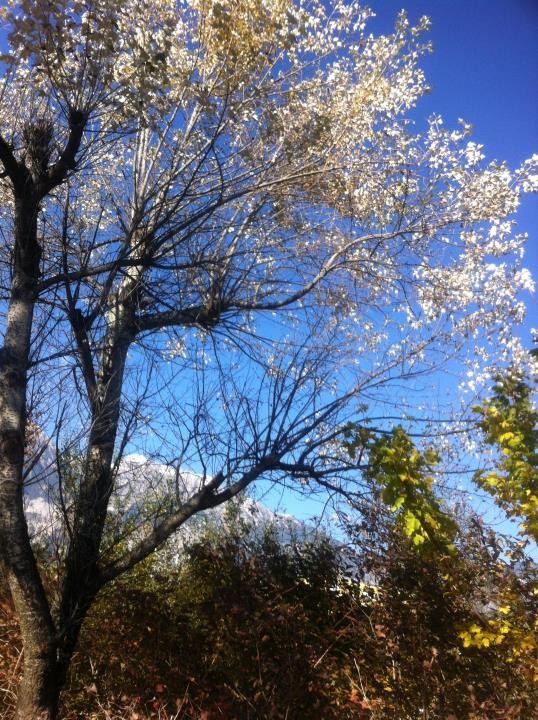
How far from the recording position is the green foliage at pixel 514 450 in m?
3.85

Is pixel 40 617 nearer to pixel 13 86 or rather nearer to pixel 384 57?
pixel 13 86

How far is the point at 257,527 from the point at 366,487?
6.55 ft

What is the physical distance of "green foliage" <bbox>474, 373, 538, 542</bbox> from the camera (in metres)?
3.85

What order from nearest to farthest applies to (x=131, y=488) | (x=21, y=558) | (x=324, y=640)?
1. (x=21, y=558)
2. (x=324, y=640)
3. (x=131, y=488)

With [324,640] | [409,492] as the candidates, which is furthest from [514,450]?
[324,640]

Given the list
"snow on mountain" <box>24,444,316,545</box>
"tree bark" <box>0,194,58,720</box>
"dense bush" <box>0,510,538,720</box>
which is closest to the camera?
"dense bush" <box>0,510,538,720</box>

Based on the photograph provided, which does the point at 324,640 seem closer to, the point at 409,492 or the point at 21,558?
the point at 409,492

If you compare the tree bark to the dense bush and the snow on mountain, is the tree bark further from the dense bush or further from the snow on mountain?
the dense bush

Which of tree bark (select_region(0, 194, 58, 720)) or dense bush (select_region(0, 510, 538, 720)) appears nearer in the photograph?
dense bush (select_region(0, 510, 538, 720))

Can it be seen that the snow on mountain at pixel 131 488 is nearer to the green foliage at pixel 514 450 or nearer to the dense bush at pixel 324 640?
the dense bush at pixel 324 640

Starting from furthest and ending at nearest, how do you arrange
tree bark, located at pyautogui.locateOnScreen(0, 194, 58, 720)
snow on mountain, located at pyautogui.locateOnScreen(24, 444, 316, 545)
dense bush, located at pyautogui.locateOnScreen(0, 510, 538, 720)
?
snow on mountain, located at pyautogui.locateOnScreen(24, 444, 316, 545)
tree bark, located at pyautogui.locateOnScreen(0, 194, 58, 720)
dense bush, located at pyautogui.locateOnScreen(0, 510, 538, 720)

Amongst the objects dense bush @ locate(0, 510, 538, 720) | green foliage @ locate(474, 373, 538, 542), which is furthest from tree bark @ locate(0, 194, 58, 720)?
green foliage @ locate(474, 373, 538, 542)

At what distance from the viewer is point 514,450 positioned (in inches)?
161

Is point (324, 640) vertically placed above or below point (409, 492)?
below
